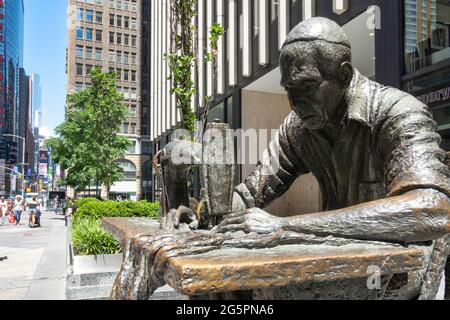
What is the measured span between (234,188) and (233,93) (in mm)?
17240

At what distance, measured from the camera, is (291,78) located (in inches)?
71.2

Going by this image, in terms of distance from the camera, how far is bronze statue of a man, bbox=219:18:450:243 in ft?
5.26

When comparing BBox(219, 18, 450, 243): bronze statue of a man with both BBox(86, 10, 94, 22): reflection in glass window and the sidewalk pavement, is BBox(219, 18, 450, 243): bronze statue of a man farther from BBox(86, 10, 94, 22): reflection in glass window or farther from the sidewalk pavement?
BBox(86, 10, 94, 22): reflection in glass window

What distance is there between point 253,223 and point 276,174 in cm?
85

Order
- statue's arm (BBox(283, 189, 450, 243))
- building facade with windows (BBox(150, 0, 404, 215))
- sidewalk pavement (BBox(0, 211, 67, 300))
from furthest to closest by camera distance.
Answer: building facade with windows (BBox(150, 0, 404, 215))
sidewalk pavement (BBox(0, 211, 67, 300))
statue's arm (BBox(283, 189, 450, 243))

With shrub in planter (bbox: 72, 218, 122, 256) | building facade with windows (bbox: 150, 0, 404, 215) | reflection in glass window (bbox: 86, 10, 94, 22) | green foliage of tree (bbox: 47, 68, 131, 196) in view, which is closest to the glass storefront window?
building facade with windows (bbox: 150, 0, 404, 215)

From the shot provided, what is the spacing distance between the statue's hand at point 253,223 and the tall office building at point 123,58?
200 feet

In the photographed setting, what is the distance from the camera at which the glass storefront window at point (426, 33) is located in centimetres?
883

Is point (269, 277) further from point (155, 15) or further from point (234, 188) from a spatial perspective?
point (155, 15)

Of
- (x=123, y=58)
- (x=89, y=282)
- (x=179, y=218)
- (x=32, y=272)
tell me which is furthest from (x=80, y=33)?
(x=179, y=218)

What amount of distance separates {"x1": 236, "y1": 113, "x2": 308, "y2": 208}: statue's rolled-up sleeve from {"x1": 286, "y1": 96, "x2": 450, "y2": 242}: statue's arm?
2.31 feet

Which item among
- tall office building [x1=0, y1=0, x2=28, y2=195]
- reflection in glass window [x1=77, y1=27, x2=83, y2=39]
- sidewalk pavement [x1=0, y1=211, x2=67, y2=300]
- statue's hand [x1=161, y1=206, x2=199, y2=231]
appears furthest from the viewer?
tall office building [x1=0, y1=0, x2=28, y2=195]

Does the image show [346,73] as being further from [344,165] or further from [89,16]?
[89,16]
